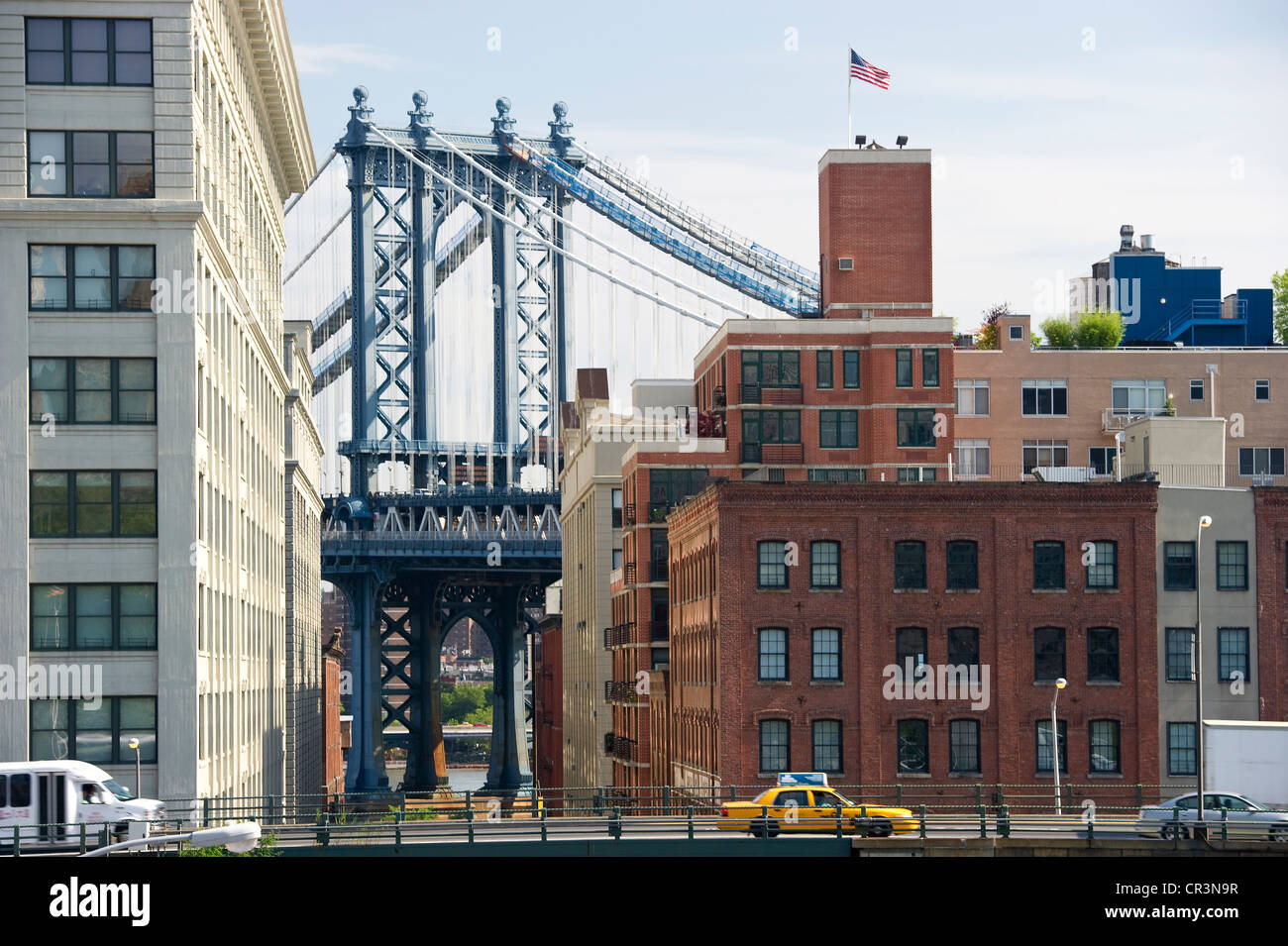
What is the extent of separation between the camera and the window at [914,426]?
3538 inches

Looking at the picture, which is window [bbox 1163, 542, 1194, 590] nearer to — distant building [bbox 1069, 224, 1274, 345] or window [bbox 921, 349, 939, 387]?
window [bbox 921, 349, 939, 387]

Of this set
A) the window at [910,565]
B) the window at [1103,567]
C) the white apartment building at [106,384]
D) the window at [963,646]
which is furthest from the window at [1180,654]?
the white apartment building at [106,384]

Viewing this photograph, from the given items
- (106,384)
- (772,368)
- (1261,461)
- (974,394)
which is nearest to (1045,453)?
(974,394)

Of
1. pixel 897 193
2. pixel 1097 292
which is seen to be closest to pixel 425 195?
pixel 1097 292

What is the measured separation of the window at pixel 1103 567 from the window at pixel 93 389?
109 feet

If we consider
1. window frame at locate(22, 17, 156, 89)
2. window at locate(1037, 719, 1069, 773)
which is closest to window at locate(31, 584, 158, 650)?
window frame at locate(22, 17, 156, 89)

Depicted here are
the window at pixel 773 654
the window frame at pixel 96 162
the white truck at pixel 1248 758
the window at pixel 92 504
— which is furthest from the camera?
the window at pixel 773 654

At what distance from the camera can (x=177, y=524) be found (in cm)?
6056

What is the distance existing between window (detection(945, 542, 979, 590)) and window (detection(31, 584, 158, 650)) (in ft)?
92.9

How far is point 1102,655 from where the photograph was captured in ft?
240

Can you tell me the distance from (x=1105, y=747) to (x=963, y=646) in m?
6.03

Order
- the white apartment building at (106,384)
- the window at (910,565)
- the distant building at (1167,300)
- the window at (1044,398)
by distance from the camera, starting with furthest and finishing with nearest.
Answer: the distant building at (1167,300)
the window at (1044,398)
the window at (910,565)
the white apartment building at (106,384)

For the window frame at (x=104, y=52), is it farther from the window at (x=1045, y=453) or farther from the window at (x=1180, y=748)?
the window at (x=1045, y=453)
